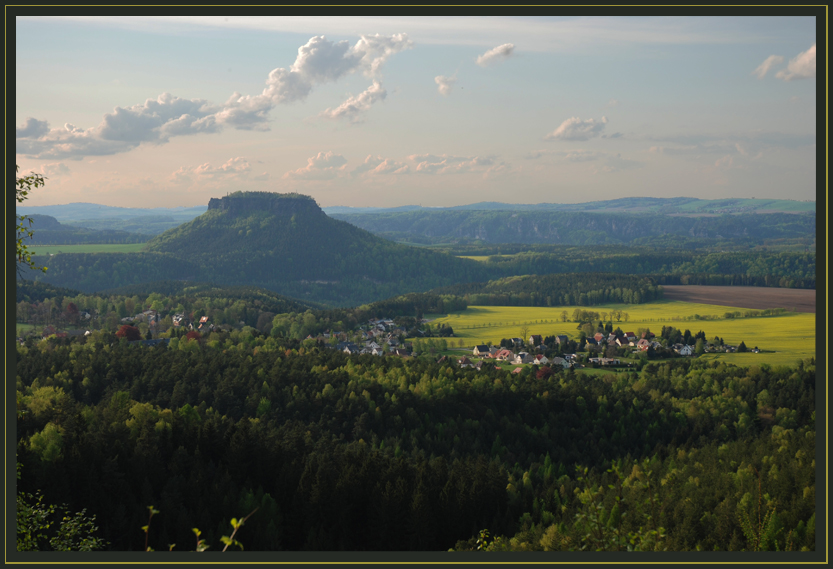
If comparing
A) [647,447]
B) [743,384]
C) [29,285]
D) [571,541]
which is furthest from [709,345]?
[29,285]

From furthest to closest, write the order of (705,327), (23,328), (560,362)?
(705,327) → (23,328) → (560,362)

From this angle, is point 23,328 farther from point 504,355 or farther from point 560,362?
point 560,362

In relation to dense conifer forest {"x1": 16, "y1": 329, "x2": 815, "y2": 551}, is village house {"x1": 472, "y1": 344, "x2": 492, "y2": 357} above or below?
below

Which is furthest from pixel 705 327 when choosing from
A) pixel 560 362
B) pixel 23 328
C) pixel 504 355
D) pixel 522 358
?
pixel 23 328

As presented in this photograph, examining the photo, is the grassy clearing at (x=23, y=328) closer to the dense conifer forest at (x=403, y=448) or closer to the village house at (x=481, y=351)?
the dense conifer forest at (x=403, y=448)

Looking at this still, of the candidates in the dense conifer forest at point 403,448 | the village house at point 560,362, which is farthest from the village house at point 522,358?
the dense conifer forest at point 403,448

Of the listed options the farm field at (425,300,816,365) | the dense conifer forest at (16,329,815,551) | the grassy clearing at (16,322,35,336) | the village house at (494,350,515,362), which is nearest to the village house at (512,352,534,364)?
the village house at (494,350,515,362)

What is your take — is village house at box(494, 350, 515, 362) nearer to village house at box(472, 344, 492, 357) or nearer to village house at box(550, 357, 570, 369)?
village house at box(472, 344, 492, 357)

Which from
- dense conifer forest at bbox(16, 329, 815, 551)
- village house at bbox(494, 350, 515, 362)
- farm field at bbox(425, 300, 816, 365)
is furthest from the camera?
village house at bbox(494, 350, 515, 362)
